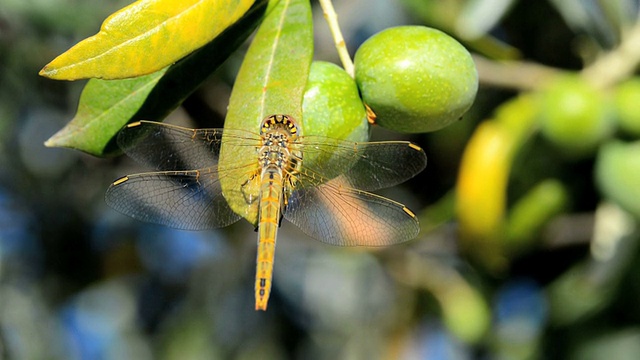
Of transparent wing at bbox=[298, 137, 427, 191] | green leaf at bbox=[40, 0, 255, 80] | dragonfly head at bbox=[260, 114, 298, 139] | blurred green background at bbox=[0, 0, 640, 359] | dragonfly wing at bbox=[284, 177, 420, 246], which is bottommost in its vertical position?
Answer: blurred green background at bbox=[0, 0, 640, 359]

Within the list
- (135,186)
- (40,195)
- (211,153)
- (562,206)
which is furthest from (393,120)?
(40,195)

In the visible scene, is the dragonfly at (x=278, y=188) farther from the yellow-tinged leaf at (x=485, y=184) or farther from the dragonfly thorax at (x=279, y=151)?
the yellow-tinged leaf at (x=485, y=184)

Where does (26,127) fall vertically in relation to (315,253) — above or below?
above

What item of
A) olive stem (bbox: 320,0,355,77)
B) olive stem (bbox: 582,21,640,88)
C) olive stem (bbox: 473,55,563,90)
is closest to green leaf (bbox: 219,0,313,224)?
olive stem (bbox: 320,0,355,77)

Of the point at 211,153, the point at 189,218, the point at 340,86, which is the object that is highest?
the point at 340,86

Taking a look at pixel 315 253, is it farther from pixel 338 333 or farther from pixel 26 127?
pixel 26 127

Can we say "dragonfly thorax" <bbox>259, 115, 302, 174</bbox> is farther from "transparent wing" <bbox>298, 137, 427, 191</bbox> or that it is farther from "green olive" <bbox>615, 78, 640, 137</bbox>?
"green olive" <bbox>615, 78, 640, 137</bbox>

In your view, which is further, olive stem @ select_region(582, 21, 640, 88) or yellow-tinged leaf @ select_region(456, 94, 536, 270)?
olive stem @ select_region(582, 21, 640, 88)
